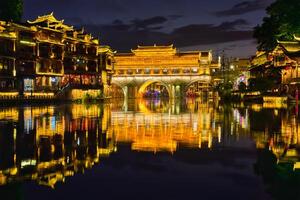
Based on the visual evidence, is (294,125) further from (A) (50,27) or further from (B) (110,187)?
→ (A) (50,27)

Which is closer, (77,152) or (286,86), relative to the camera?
(77,152)

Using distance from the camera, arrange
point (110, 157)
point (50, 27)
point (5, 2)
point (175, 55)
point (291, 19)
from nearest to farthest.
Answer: point (110, 157) < point (291, 19) < point (5, 2) < point (50, 27) < point (175, 55)

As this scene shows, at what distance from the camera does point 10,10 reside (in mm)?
70062

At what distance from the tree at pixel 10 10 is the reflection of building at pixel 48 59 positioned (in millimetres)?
2312

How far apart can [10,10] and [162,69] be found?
198 ft

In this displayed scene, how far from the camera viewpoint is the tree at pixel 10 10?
6879 centimetres

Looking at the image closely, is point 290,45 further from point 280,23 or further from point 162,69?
point 162,69

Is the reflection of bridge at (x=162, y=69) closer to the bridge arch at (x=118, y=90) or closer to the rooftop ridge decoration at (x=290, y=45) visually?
the bridge arch at (x=118, y=90)

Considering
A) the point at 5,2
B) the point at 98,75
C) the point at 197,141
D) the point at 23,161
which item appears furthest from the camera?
the point at 98,75

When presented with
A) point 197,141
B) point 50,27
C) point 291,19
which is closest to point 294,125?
point 197,141

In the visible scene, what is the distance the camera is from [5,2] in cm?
6881

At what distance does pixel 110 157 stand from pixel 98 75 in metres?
81.3

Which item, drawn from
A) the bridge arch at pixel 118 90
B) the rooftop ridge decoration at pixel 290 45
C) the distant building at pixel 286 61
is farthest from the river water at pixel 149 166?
the bridge arch at pixel 118 90

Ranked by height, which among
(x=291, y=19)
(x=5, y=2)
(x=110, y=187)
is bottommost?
(x=110, y=187)
